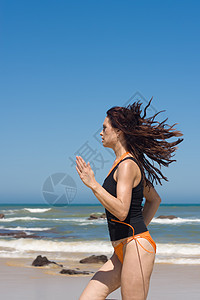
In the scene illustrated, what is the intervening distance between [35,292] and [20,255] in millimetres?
5032

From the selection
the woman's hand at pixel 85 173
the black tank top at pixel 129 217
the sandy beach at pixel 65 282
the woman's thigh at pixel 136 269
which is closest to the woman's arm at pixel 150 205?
the black tank top at pixel 129 217

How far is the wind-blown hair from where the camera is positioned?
125 inches

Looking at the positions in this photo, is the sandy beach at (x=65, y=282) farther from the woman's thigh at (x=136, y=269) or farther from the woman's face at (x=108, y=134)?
the woman's face at (x=108, y=134)

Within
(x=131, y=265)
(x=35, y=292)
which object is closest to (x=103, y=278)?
(x=131, y=265)

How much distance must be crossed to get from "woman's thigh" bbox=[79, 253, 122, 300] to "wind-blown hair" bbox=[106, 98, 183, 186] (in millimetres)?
765

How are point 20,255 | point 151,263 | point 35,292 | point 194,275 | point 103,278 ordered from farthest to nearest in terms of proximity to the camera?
1. point 20,255
2. point 194,275
3. point 35,292
4. point 103,278
5. point 151,263

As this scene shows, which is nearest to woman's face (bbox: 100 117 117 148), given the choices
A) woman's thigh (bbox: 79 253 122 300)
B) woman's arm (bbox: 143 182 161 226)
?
woman's arm (bbox: 143 182 161 226)

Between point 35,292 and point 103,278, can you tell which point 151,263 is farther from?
point 35,292

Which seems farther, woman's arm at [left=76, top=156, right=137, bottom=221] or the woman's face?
the woman's face

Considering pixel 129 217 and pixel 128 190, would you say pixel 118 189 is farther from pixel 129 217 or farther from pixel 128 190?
pixel 129 217

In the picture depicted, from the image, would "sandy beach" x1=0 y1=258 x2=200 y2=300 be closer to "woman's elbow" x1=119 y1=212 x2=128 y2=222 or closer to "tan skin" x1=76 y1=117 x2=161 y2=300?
"tan skin" x1=76 y1=117 x2=161 y2=300

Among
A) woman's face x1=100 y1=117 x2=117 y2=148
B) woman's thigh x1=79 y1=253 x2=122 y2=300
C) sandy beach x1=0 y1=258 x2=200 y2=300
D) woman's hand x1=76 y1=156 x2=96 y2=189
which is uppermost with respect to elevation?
woman's face x1=100 y1=117 x2=117 y2=148

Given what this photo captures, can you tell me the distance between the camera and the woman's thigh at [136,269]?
2961mm

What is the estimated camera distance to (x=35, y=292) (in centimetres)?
698
